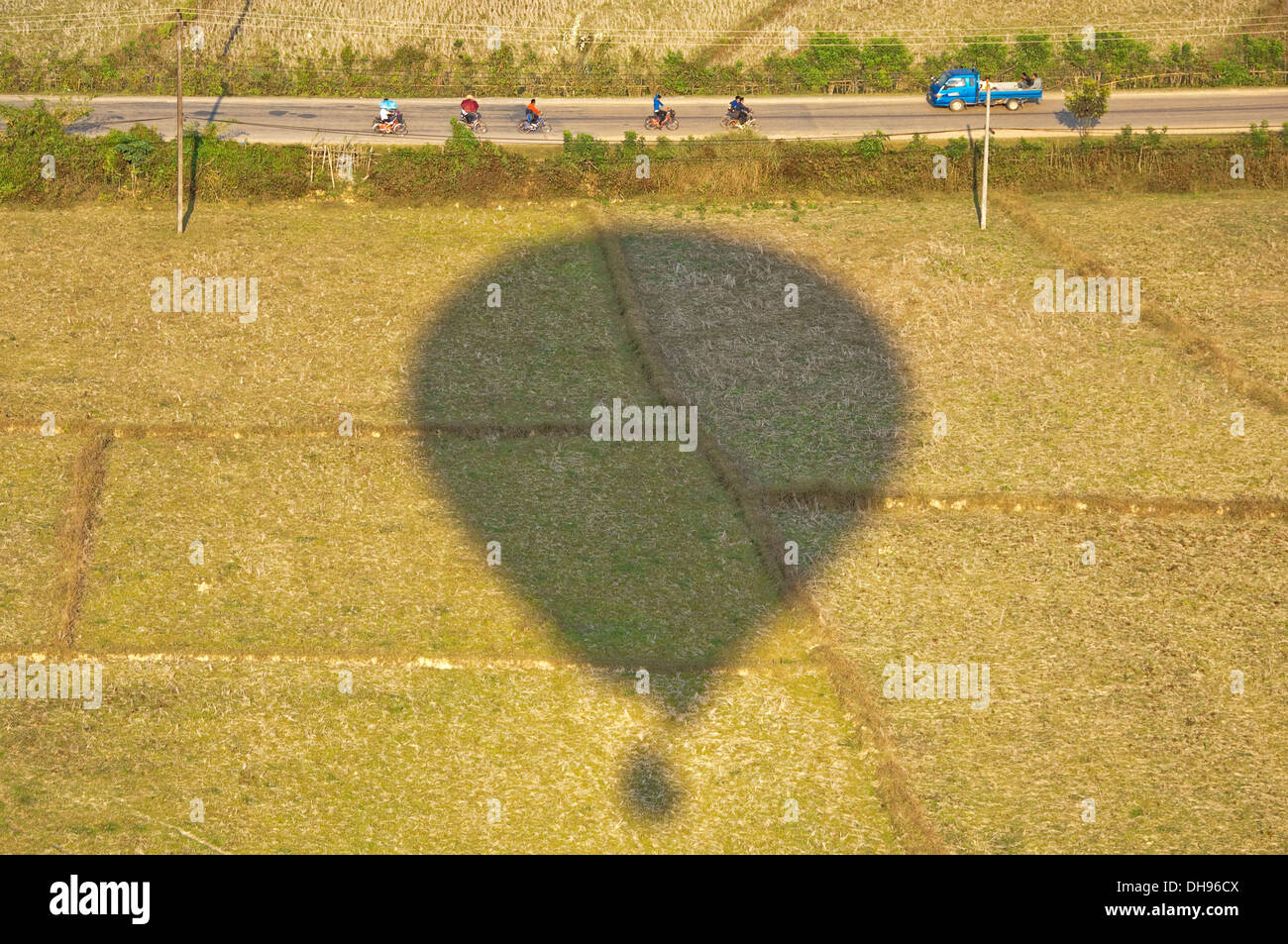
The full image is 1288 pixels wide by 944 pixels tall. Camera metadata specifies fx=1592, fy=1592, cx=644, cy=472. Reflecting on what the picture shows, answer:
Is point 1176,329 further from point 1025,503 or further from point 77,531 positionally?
point 77,531

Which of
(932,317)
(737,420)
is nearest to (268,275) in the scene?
(737,420)

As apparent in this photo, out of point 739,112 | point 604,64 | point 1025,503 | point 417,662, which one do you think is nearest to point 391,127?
point 604,64

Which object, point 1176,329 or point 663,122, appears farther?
point 663,122

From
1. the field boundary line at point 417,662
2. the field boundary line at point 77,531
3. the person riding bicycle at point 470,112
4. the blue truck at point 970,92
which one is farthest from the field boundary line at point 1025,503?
the blue truck at point 970,92

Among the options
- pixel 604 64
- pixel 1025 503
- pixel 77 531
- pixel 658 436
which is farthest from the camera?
pixel 604 64

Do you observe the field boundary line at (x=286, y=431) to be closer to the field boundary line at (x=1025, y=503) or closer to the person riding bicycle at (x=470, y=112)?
the field boundary line at (x=1025, y=503)

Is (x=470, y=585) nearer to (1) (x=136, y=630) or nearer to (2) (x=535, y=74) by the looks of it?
(1) (x=136, y=630)

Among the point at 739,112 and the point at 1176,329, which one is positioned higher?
the point at 739,112
